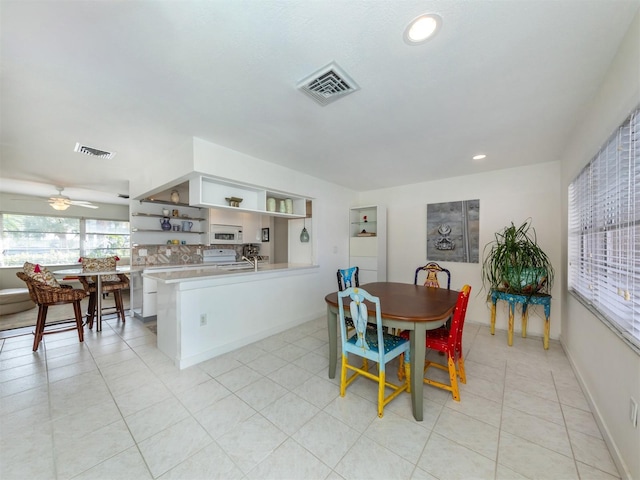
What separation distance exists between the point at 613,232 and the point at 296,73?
7.92 feet

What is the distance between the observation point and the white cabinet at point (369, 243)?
452cm

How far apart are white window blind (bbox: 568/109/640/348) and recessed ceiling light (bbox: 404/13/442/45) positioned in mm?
1214

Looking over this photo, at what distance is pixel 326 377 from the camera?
237 centimetres

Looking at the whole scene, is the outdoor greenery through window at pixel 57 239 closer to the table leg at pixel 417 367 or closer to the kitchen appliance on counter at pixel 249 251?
the kitchen appliance on counter at pixel 249 251

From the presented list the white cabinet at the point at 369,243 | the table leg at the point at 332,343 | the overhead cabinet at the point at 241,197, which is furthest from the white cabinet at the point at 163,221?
the table leg at the point at 332,343

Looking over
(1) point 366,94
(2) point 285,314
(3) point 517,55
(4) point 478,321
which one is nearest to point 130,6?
(1) point 366,94

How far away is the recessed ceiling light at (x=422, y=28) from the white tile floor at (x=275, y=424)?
243 cm

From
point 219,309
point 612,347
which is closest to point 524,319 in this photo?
point 612,347

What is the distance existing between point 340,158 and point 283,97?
4.78 feet

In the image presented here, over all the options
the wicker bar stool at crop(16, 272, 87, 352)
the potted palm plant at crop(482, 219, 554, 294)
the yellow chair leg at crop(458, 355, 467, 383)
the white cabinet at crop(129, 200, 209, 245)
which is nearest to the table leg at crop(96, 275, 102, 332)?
the wicker bar stool at crop(16, 272, 87, 352)

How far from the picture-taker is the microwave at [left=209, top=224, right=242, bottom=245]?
16.8 ft

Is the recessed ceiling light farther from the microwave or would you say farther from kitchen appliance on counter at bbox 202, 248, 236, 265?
kitchen appliance on counter at bbox 202, 248, 236, 265

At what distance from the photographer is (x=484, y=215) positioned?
3.84 meters

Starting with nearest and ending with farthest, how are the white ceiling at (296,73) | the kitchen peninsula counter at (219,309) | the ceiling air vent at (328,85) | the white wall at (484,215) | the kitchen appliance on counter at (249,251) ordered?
the white ceiling at (296,73)
the ceiling air vent at (328,85)
the kitchen peninsula counter at (219,309)
the white wall at (484,215)
the kitchen appliance on counter at (249,251)
